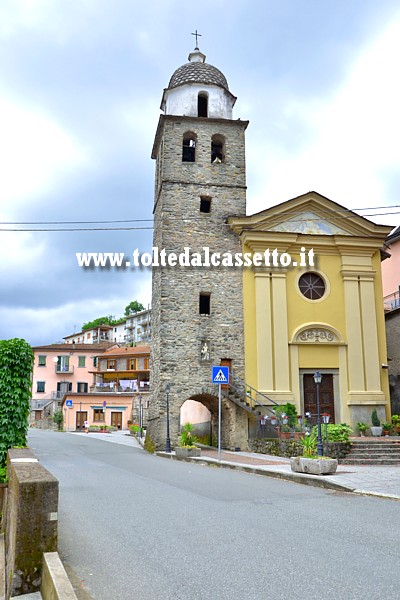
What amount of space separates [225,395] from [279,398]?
94.7 inches

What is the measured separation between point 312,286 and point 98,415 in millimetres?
33170

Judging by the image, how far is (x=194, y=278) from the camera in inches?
1056

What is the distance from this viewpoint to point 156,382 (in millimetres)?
27156

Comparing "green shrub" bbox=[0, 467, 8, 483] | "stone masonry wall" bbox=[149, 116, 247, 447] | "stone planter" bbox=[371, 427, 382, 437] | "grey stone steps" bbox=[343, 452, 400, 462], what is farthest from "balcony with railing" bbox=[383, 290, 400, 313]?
"green shrub" bbox=[0, 467, 8, 483]

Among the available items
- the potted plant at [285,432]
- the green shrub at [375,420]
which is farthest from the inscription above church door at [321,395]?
the potted plant at [285,432]

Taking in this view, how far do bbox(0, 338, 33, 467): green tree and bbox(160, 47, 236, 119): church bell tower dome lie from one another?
2312cm

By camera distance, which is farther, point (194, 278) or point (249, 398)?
point (194, 278)

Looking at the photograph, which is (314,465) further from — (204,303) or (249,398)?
(204,303)

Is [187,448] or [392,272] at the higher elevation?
[392,272]

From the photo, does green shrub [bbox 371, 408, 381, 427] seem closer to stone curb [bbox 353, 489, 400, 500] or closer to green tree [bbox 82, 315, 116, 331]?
stone curb [bbox 353, 489, 400, 500]

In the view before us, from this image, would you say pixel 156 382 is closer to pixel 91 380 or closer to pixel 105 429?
pixel 105 429

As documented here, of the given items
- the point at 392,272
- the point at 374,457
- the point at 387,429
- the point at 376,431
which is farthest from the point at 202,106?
the point at 374,457

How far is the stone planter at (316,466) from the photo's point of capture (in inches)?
527

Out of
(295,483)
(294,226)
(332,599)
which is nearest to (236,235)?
(294,226)
